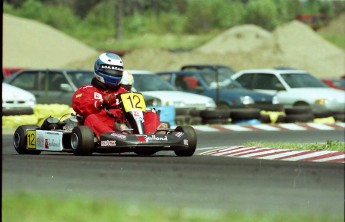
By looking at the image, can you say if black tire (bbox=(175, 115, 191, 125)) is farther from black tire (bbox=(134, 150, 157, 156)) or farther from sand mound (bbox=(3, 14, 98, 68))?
sand mound (bbox=(3, 14, 98, 68))

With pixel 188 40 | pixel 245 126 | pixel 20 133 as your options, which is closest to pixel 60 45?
pixel 188 40

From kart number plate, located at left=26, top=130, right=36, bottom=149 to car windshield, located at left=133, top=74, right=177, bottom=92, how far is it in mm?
11690

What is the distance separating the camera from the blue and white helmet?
15391 mm

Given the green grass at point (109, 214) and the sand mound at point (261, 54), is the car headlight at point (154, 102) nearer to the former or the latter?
the green grass at point (109, 214)

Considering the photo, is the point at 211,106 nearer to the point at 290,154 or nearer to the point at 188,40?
the point at 290,154

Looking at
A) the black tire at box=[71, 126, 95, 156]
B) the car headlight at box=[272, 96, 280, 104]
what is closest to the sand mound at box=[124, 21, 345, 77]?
the car headlight at box=[272, 96, 280, 104]

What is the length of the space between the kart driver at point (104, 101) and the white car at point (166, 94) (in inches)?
417

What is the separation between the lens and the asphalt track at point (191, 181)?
30.9ft

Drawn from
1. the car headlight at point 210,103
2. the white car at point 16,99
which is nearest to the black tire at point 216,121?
the car headlight at point 210,103

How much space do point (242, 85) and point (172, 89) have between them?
12.2 ft

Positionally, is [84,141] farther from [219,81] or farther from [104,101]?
[219,81]

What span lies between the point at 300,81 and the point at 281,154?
16.7 m

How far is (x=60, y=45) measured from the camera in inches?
2618

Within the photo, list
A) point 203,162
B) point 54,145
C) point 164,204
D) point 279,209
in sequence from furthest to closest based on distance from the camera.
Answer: point 54,145, point 203,162, point 164,204, point 279,209
